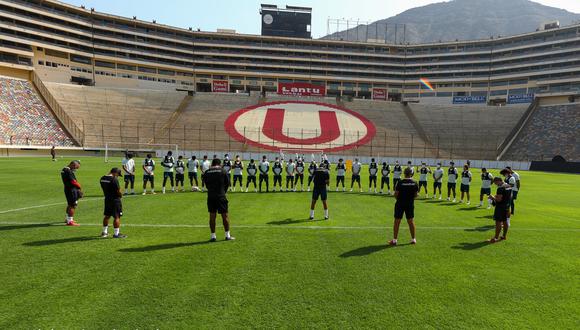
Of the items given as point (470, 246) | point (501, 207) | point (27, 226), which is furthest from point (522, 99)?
point (27, 226)

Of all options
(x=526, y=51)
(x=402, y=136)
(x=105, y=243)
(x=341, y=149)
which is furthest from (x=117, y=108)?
(x=526, y=51)

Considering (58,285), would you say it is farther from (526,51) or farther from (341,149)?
(526,51)

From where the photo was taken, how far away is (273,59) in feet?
304

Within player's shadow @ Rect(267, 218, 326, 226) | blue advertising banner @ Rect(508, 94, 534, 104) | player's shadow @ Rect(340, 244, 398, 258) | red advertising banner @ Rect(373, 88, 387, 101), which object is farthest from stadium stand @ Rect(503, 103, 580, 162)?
player's shadow @ Rect(340, 244, 398, 258)

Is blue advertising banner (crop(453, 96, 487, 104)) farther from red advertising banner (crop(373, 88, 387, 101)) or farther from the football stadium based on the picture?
the football stadium

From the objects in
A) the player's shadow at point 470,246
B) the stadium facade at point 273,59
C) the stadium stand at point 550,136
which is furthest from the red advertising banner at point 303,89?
the player's shadow at point 470,246

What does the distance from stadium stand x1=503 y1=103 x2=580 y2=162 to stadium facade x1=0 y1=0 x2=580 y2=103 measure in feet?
18.5

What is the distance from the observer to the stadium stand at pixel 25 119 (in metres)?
41.5

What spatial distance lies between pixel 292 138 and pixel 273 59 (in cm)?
4707

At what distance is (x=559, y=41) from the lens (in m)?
78.6

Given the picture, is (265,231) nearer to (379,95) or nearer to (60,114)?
(60,114)

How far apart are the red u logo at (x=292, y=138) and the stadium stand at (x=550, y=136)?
95.1 ft

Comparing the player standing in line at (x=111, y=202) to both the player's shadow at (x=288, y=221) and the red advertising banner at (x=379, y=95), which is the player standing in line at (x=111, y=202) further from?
the red advertising banner at (x=379, y=95)

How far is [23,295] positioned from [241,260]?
3831 millimetres
